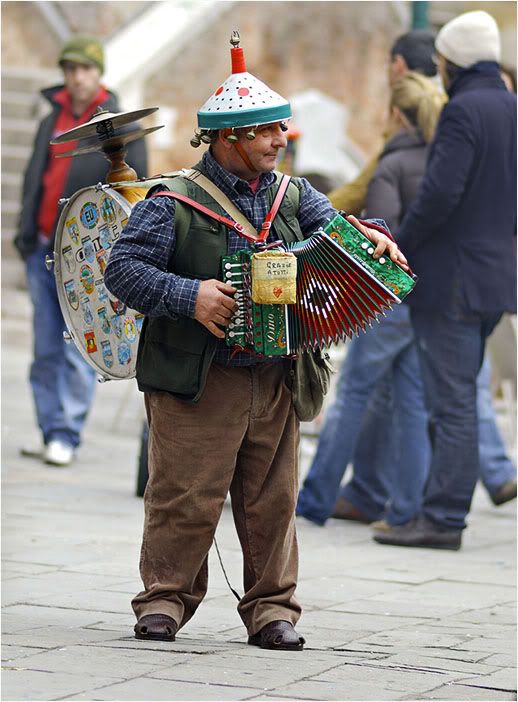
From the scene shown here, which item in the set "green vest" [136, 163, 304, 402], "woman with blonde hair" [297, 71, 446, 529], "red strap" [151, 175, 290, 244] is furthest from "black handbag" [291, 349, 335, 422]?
"woman with blonde hair" [297, 71, 446, 529]

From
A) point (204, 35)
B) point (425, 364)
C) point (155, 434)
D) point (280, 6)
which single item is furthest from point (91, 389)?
point (280, 6)

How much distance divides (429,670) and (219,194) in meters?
1.63

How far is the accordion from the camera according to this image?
538cm

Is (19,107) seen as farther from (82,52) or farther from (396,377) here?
(396,377)

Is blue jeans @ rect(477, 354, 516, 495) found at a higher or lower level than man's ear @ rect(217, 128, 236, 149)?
lower

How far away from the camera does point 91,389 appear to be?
1035 cm

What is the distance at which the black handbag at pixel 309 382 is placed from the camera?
223 inches

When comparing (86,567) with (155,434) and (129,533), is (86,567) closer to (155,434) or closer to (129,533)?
(129,533)

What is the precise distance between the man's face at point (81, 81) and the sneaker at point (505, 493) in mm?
3228

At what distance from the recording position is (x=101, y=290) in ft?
19.4

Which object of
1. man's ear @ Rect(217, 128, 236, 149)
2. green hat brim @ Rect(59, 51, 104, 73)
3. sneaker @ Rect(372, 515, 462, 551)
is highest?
green hat brim @ Rect(59, 51, 104, 73)

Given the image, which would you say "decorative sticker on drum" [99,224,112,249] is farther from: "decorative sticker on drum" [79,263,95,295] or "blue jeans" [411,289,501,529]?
"blue jeans" [411,289,501,529]

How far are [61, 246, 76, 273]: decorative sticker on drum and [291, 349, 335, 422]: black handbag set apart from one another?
89cm

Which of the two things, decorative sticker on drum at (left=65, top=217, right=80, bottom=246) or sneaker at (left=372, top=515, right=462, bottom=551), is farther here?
sneaker at (left=372, top=515, right=462, bottom=551)
